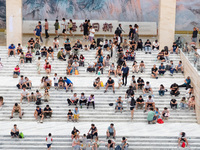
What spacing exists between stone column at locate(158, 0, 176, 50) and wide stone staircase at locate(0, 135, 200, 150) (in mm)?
10793

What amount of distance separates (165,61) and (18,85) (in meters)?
9.63

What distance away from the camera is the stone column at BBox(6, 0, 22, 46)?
1308 inches

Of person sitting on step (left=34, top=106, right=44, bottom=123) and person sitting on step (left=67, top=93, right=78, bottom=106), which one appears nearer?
person sitting on step (left=34, top=106, right=44, bottom=123)

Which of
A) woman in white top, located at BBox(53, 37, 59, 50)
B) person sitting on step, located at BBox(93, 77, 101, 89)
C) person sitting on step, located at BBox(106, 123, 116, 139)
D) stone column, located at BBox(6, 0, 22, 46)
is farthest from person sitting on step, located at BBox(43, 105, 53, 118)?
stone column, located at BBox(6, 0, 22, 46)

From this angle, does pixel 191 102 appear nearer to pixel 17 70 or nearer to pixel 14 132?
pixel 14 132

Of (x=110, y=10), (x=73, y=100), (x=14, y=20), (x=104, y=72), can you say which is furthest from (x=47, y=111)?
(x=110, y=10)

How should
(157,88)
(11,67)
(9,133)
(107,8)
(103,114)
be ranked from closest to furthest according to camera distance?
1. (9,133)
2. (103,114)
3. (157,88)
4. (11,67)
5. (107,8)

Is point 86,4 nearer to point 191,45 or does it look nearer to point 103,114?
point 191,45

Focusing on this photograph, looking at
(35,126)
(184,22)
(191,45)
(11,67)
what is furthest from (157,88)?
(184,22)

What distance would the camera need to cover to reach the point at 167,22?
108 feet

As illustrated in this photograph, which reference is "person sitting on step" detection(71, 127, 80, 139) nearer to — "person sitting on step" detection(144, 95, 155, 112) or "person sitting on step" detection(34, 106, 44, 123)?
"person sitting on step" detection(34, 106, 44, 123)

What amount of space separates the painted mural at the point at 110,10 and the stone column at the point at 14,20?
23.6 ft

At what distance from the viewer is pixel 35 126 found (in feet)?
80.9

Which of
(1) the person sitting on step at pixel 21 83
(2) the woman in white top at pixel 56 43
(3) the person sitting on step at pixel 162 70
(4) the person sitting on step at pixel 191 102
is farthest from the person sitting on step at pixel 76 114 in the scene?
(2) the woman in white top at pixel 56 43
